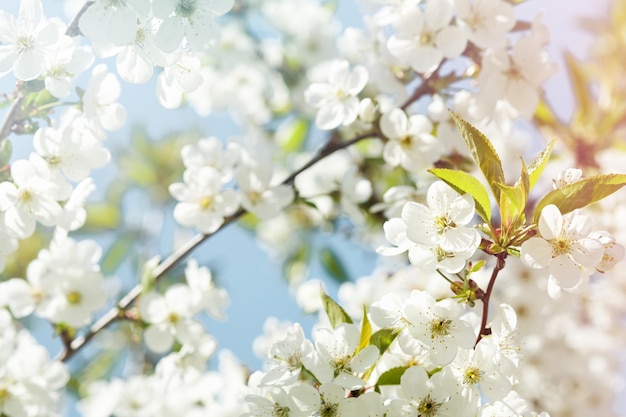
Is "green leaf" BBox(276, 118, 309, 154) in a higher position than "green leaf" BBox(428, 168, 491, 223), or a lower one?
lower

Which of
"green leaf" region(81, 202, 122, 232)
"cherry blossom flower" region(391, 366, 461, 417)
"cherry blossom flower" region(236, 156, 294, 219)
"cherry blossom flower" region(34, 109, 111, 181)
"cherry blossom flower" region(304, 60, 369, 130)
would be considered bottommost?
"green leaf" region(81, 202, 122, 232)

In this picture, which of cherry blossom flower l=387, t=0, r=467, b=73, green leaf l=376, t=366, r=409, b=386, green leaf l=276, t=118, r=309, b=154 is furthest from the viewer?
green leaf l=276, t=118, r=309, b=154

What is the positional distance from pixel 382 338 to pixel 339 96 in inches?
20.7

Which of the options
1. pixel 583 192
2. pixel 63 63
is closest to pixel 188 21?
pixel 63 63

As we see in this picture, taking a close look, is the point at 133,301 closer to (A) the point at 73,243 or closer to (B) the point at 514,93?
(A) the point at 73,243

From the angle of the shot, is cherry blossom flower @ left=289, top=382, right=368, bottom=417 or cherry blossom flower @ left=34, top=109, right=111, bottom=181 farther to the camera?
cherry blossom flower @ left=34, top=109, right=111, bottom=181

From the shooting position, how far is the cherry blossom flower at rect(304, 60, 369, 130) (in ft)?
3.98

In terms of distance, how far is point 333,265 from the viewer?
2020 mm

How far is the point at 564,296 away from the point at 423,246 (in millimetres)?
1247

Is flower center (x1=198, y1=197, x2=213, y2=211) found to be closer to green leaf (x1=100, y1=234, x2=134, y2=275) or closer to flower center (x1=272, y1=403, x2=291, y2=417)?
flower center (x1=272, y1=403, x2=291, y2=417)

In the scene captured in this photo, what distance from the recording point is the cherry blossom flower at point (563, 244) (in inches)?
31.5

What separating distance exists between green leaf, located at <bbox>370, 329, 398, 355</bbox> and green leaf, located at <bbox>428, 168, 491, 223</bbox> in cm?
20

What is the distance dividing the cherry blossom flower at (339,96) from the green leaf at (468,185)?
1.33 feet

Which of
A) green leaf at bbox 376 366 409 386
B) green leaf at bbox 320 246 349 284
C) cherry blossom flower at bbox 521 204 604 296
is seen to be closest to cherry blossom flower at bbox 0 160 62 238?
green leaf at bbox 376 366 409 386
